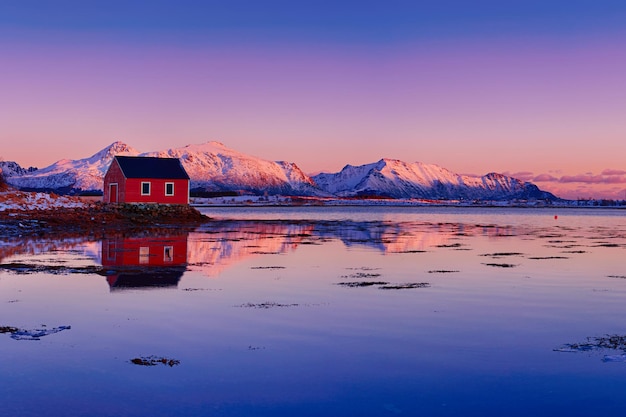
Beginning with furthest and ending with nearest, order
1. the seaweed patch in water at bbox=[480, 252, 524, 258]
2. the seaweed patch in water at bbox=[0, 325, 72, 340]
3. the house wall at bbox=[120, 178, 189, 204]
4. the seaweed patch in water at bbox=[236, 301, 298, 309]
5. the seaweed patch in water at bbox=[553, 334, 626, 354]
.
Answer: the house wall at bbox=[120, 178, 189, 204], the seaweed patch in water at bbox=[480, 252, 524, 258], the seaweed patch in water at bbox=[236, 301, 298, 309], the seaweed patch in water at bbox=[0, 325, 72, 340], the seaweed patch in water at bbox=[553, 334, 626, 354]

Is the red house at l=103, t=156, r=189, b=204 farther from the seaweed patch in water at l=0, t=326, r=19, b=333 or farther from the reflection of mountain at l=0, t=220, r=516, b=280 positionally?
the seaweed patch in water at l=0, t=326, r=19, b=333

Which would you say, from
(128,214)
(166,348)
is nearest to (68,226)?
(128,214)

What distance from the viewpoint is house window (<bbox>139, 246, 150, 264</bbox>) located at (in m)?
26.7

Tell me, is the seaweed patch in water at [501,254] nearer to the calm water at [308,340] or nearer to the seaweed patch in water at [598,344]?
the calm water at [308,340]

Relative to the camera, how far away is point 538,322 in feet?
47.9

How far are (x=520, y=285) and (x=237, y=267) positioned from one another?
10.8 meters

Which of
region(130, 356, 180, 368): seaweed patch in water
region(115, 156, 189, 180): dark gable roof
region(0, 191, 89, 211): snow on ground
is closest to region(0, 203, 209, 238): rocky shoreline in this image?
region(0, 191, 89, 211): snow on ground

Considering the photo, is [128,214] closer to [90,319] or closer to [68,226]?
[68,226]

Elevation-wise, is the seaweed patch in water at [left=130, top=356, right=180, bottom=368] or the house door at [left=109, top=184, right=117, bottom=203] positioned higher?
the house door at [left=109, top=184, right=117, bottom=203]

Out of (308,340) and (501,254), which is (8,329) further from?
(501,254)

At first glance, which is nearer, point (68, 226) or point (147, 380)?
point (147, 380)


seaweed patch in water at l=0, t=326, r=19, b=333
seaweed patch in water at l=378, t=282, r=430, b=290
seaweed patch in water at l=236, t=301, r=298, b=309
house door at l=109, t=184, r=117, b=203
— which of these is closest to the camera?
seaweed patch in water at l=0, t=326, r=19, b=333

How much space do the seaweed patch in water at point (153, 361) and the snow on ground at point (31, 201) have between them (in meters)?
43.7

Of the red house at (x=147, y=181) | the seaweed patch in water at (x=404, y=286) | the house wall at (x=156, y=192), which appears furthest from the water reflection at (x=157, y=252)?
the red house at (x=147, y=181)
